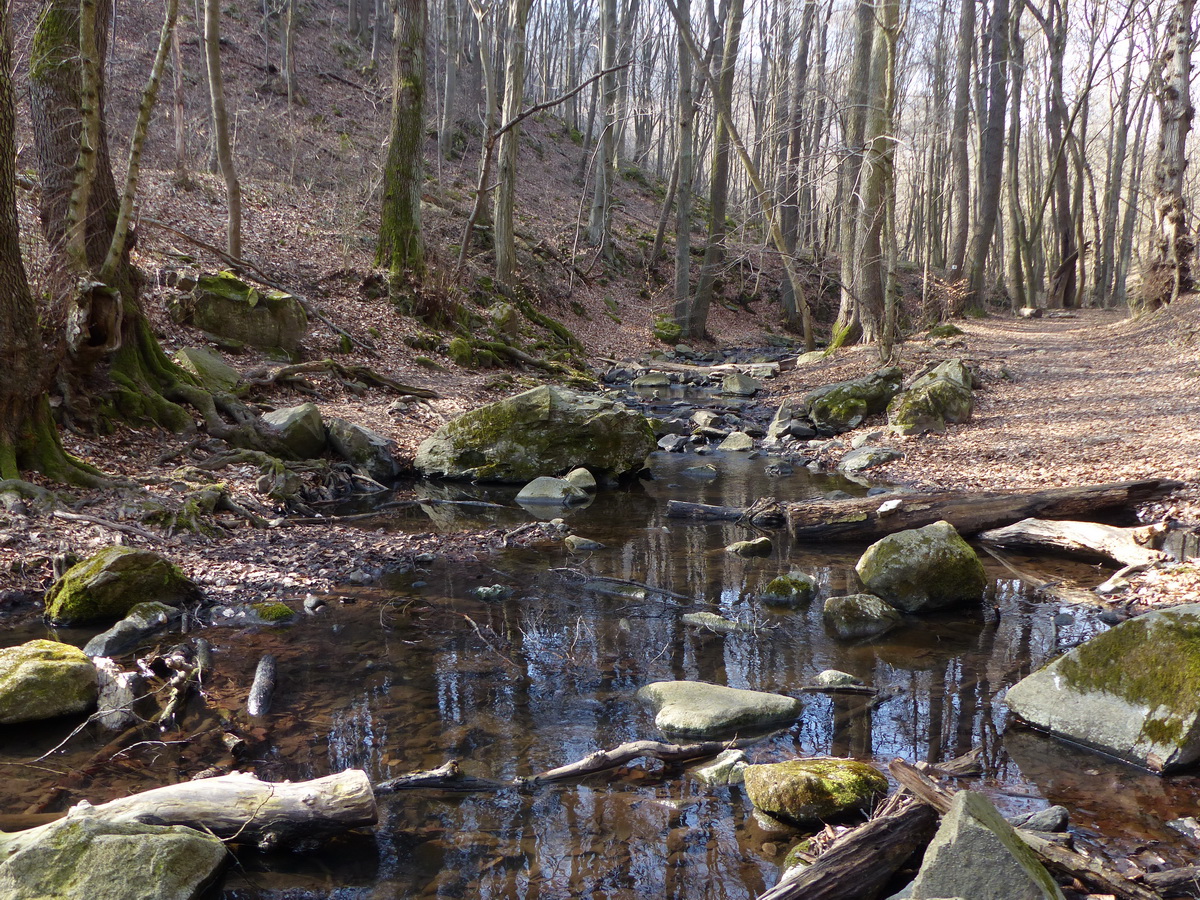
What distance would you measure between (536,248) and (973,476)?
59.3 feet

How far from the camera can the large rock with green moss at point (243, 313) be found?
12.6m

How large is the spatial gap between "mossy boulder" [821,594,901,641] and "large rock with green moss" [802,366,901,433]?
729 centimetres

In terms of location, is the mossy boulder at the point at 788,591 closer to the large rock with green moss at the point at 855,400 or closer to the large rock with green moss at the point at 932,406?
the large rock with green moss at the point at 932,406

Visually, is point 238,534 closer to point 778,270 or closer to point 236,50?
point 236,50

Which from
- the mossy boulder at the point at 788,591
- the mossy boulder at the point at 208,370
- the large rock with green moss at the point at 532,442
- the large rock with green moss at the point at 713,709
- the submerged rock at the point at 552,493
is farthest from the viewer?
the large rock with green moss at the point at 532,442

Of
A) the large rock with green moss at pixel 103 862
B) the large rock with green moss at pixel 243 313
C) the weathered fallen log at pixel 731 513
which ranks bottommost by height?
the weathered fallen log at pixel 731 513

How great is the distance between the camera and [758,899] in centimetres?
315

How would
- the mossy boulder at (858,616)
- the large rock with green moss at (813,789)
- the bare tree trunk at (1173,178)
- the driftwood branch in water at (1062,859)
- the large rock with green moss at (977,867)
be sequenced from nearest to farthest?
the large rock with green moss at (977,867) → the driftwood branch in water at (1062,859) → the large rock with green moss at (813,789) → the mossy boulder at (858,616) → the bare tree trunk at (1173,178)

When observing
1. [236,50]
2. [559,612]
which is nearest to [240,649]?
[559,612]

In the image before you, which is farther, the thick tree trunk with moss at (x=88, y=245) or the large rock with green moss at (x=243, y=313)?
the large rock with green moss at (x=243, y=313)

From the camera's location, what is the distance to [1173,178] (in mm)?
17250

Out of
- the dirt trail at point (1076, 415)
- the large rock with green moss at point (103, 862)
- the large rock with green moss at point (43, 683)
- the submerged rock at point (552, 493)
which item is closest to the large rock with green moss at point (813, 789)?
the large rock with green moss at point (103, 862)

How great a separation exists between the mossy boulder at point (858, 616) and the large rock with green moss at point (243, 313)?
403 inches

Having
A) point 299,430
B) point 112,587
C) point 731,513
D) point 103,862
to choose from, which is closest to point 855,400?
point 731,513
